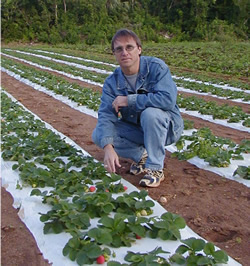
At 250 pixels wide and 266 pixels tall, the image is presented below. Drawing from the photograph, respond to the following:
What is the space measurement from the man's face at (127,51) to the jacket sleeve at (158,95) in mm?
200

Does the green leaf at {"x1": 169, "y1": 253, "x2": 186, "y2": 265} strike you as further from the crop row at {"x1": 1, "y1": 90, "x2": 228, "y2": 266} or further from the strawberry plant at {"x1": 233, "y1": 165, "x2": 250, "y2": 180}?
the strawberry plant at {"x1": 233, "y1": 165, "x2": 250, "y2": 180}

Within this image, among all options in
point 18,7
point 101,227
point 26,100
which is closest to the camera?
point 101,227

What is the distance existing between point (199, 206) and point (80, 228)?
3.31 ft

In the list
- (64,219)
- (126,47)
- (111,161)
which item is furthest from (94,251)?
(126,47)

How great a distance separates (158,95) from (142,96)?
137 millimetres

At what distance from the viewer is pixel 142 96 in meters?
3.22

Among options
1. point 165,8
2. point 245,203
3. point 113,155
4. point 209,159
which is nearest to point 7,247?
point 113,155

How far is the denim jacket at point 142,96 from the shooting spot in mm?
3191

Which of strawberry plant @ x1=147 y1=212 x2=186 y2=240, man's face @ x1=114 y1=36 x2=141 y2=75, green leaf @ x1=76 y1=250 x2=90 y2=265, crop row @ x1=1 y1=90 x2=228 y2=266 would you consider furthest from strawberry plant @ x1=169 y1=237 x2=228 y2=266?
man's face @ x1=114 y1=36 x2=141 y2=75

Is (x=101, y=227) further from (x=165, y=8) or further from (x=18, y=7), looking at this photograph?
(x=165, y=8)

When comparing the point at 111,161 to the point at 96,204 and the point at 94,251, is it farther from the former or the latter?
the point at 94,251

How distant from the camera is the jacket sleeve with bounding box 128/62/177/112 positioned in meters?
3.18

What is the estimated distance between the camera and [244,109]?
7.09 m

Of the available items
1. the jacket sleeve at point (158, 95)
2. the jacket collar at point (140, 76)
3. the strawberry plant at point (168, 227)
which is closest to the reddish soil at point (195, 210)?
the strawberry plant at point (168, 227)
